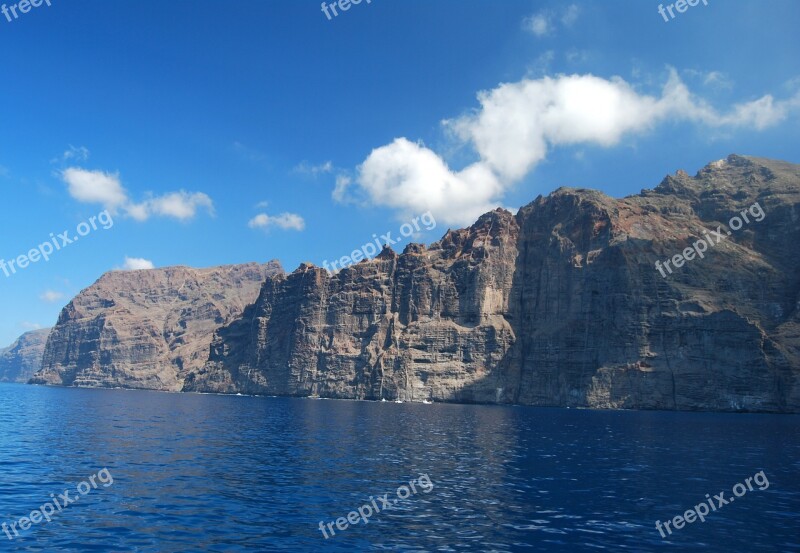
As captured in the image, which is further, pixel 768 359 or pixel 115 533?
pixel 768 359

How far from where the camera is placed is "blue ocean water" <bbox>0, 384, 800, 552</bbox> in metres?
27.2

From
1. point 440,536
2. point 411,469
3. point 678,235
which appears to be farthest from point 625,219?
point 440,536

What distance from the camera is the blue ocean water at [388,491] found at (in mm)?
27203

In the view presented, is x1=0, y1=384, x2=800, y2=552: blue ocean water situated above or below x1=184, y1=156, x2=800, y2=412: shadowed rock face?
below

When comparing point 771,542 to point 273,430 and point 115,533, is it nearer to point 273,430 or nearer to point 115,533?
point 115,533

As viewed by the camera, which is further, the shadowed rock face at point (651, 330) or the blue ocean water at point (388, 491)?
the shadowed rock face at point (651, 330)

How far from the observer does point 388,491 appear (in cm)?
3766

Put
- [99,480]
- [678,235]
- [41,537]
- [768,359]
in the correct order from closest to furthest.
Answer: [41,537]
[99,480]
[768,359]
[678,235]

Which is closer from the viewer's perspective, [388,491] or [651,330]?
[388,491]

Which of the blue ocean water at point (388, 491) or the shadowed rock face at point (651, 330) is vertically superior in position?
the shadowed rock face at point (651, 330)

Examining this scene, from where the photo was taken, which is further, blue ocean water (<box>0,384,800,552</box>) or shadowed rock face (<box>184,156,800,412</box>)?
shadowed rock face (<box>184,156,800,412</box>)

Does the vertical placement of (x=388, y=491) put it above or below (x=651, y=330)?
below

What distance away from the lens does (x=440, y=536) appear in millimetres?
27828

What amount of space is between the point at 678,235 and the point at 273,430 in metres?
164
